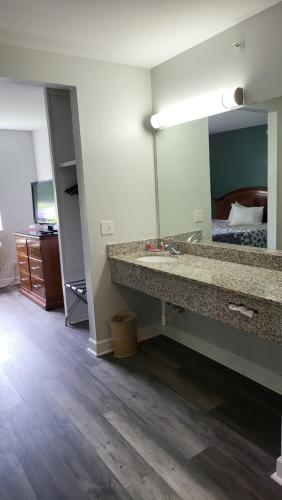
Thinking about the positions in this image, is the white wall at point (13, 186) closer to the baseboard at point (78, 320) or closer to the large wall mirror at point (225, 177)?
the baseboard at point (78, 320)

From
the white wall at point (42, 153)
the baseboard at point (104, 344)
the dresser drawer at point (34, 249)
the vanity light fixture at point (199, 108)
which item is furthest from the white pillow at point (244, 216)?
the white wall at point (42, 153)

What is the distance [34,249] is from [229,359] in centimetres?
256

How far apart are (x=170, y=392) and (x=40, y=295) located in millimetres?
2385

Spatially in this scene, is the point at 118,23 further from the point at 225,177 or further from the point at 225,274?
the point at 225,274

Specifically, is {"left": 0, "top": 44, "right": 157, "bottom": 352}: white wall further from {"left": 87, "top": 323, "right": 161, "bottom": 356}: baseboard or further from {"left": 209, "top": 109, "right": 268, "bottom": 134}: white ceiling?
{"left": 209, "top": 109, "right": 268, "bottom": 134}: white ceiling

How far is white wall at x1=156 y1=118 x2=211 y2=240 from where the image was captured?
275 centimetres

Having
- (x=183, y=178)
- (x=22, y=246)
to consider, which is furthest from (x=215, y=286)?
(x=22, y=246)

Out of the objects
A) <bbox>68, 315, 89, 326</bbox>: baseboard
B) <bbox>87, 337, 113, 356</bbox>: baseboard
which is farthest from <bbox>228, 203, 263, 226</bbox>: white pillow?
<bbox>68, 315, 89, 326</bbox>: baseboard

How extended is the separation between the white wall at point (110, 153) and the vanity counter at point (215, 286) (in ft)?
0.79

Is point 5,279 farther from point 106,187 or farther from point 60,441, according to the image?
point 60,441

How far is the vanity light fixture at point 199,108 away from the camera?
2223 mm

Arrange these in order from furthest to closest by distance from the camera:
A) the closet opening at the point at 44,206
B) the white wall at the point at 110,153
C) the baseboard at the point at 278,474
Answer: the closet opening at the point at 44,206 → the white wall at the point at 110,153 → the baseboard at the point at 278,474

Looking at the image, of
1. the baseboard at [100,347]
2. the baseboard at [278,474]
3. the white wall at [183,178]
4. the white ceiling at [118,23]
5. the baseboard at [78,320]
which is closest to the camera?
the baseboard at [278,474]

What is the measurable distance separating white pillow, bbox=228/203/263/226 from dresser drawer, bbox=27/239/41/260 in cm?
230
